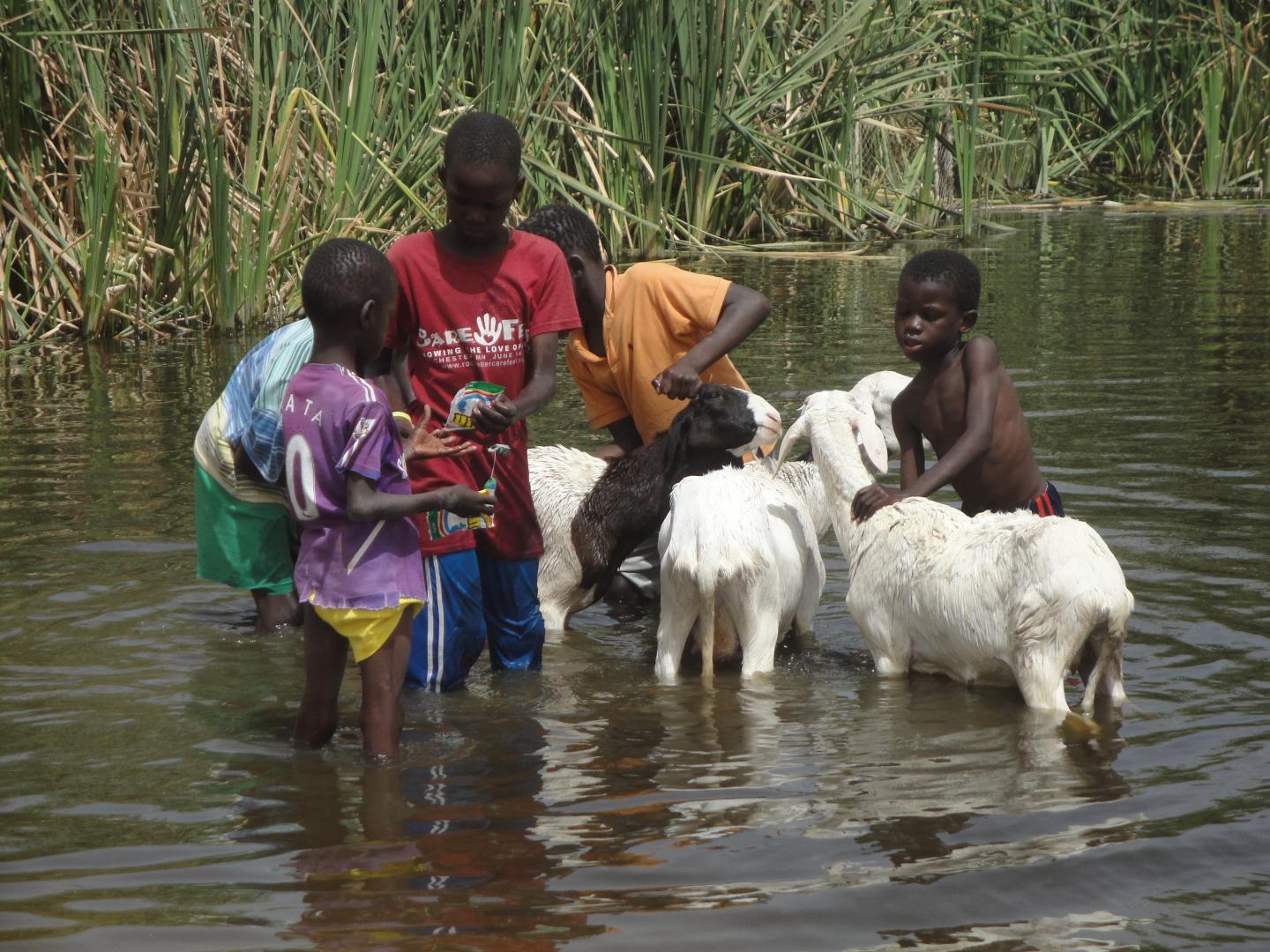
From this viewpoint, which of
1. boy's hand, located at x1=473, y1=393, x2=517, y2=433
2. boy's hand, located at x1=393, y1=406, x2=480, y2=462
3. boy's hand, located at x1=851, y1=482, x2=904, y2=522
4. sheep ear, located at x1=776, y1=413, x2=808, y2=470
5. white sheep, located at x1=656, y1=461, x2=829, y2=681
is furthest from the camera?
sheep ear, located at x1=776, y1=413, x2=808, y2=470

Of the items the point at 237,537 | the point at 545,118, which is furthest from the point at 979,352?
the point at 545,118

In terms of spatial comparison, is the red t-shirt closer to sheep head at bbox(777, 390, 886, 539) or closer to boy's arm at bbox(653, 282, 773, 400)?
boy's arm at bbox(653, 282, 773, 400)

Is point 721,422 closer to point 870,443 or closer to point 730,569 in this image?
point 870,443

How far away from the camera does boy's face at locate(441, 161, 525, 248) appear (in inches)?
186

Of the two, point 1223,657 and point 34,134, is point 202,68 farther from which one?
point 1223,657

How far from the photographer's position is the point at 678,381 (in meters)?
5.62

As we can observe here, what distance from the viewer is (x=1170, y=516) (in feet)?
23.1

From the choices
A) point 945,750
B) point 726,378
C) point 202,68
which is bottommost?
point 945,750

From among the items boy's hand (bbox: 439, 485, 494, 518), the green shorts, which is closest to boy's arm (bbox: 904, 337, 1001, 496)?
boy's hand (bbox: 439, 485, 494, 518)

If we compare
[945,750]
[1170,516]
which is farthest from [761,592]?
[1170,516]

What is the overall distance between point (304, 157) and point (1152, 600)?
781cm

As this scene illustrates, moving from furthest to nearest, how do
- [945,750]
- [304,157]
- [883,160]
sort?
[883,160]
[304,157]
[945,750]

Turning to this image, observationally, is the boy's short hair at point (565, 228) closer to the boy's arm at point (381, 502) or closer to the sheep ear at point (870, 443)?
the sheep ear at point (870, 443)

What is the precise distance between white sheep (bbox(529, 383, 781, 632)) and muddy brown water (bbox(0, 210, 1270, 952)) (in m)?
0.25
